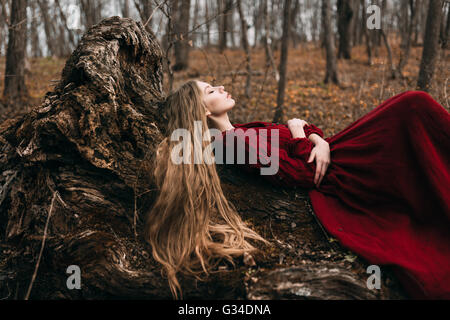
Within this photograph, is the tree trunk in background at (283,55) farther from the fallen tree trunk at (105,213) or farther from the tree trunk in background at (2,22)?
the tree trunk in background at (2,22)

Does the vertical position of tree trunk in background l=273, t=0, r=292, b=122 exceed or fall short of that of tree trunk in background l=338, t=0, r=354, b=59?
it falls short

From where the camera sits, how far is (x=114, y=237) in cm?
240

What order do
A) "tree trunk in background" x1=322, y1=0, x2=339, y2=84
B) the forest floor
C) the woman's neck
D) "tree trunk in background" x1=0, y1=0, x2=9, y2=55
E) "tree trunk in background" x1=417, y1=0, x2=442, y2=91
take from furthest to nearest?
1. "tree trunk in background" x1=322, y1=0, x2=339, y2=84
2. the forest floor
3. "tree trunk in background" x1=0, y1=0, x2=9, y2=55
4. "tree trunk in background" x1=417, y1=0, x2=442, y2=91
5. the woman's neck

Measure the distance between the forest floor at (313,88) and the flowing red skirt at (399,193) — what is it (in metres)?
3.22

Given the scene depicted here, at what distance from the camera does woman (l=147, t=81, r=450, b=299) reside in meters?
2.24

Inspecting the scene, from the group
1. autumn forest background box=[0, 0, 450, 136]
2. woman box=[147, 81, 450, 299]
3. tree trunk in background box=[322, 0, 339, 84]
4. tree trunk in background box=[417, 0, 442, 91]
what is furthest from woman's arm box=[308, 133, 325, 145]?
tree trunk in background box=[322, 0, 339, 84]

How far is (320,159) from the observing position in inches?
104

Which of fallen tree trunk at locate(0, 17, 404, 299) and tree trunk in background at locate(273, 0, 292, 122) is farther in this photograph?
tree trunk in background at locate(273, 0, 292, 122)

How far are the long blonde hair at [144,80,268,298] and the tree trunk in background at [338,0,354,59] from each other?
14328mm

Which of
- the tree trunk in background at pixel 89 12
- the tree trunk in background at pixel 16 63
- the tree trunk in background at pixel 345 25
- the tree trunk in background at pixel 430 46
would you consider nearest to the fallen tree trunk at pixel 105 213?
the tree trunk in background at pixel 430 46

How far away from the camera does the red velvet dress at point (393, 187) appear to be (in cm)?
215

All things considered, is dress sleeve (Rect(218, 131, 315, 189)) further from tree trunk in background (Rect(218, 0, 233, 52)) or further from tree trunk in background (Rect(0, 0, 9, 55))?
tree trunk in background (Rect(0, 0, 9, 55))

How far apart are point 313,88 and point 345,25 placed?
5862 millimetres
